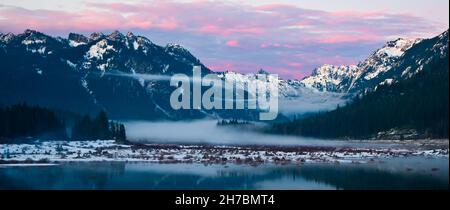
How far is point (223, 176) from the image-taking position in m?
56.9

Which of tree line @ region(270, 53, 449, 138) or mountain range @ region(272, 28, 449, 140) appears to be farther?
tree line @ region(270, 53, 449, 138)

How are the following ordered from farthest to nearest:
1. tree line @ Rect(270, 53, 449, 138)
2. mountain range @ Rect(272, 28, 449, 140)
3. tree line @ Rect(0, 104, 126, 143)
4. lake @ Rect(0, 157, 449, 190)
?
1. tree line @ Rect(270, 53, 449, 138)
2. mountain range @ Rect(272, 28, 449, 140)
3. tree line @ Rect(0, 104, 126, 143)
4. lake @ Rect(0, 157, 449, 190)

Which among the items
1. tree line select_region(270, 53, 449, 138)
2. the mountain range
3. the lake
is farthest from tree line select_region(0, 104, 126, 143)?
tree line select_region(270, 53, 449, 138)

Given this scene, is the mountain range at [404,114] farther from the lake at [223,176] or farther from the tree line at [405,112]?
the lake at [223,176]

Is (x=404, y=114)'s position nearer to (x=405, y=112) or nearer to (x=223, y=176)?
(x=405, y=112)

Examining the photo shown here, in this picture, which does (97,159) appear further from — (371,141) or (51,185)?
(371,141)

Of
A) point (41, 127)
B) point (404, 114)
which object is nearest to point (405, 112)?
point (404, 114)

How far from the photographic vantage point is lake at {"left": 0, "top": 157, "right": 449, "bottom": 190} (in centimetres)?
4831

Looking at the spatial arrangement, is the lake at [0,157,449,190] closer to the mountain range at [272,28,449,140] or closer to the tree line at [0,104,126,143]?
the tree line at [0,104,126,143]

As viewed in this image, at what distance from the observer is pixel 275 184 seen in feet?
165

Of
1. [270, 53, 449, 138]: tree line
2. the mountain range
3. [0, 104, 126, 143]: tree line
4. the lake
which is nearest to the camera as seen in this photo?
the lake

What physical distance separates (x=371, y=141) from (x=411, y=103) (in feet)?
58.2

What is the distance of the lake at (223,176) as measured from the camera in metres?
48.3
